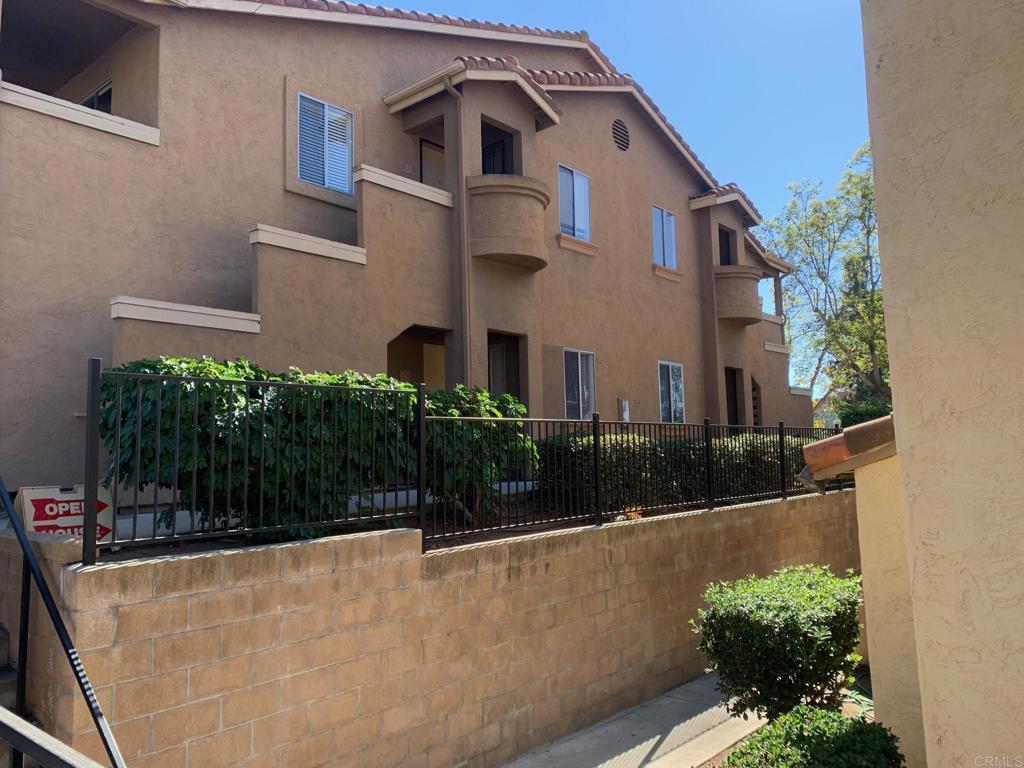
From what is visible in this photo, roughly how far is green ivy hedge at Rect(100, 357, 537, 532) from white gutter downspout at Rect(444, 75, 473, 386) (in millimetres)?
4219

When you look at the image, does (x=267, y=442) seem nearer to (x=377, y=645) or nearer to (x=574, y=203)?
(x=377, y=645)

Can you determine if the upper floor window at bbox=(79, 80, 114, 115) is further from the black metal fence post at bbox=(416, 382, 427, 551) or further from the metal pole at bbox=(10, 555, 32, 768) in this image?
the metal pole at bbox=(10, 555, 32, 768)

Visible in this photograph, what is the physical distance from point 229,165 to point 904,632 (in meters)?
9.14

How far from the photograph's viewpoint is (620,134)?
15477 millimetres

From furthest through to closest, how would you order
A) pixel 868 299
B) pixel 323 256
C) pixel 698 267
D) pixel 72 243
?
1. pixel 868 299
2. pixel 698 267
3. pixel 323 256
4. pixel 72 243

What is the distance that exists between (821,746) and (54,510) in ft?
17.2

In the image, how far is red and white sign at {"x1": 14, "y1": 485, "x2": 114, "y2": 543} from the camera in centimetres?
520

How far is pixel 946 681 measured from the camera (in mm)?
3307

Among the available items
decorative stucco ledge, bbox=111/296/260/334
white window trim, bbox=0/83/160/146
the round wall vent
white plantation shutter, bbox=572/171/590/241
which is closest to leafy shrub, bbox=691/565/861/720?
decorative stucco ledge, bbox=111/296/260/334

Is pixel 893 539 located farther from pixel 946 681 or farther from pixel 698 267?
pixel 698 267

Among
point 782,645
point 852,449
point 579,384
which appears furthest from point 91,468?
point 579,384

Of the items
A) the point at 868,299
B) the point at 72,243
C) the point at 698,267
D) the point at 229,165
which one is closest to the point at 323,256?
the point at 229,165

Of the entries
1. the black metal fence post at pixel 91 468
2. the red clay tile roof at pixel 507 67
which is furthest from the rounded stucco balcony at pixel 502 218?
the black metal fence post at pixel 91 468

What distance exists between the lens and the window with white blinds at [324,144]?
1080 cm
